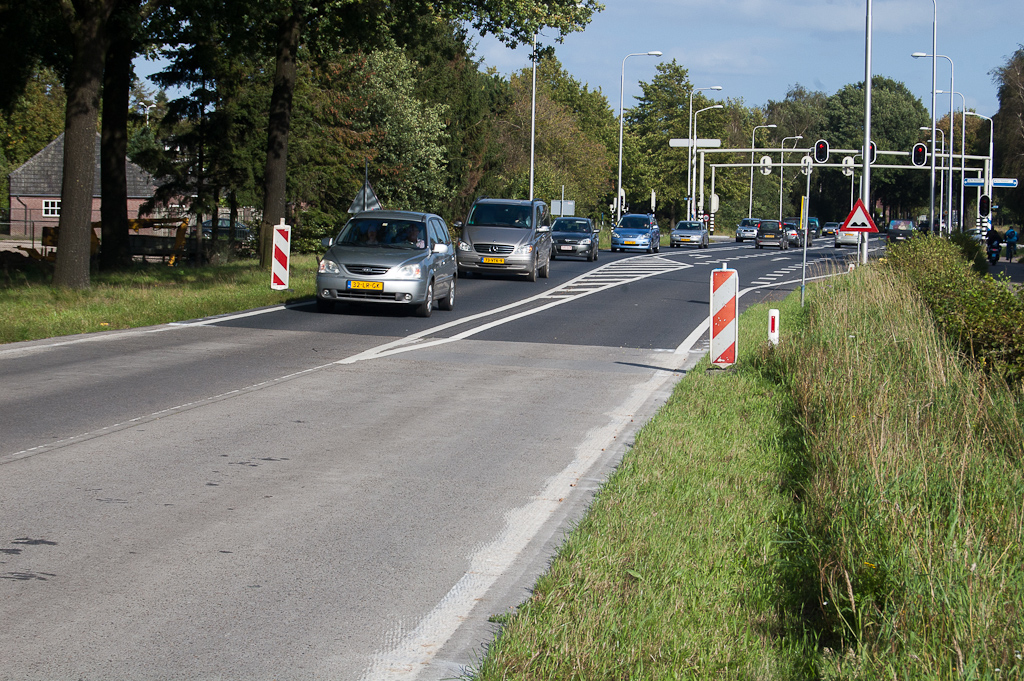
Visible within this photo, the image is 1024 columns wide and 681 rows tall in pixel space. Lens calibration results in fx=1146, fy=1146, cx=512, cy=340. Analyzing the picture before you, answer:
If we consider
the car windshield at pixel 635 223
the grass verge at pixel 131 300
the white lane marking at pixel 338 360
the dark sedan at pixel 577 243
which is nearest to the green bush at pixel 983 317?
the white lane marking at pixel 338 360

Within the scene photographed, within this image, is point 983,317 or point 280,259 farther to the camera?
point 280,259

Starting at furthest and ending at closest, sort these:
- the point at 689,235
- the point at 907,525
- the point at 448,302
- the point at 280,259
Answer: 1. the point at 689,235
2. the point at 280,259
3. the point at 448,302
4. the point at 907,525

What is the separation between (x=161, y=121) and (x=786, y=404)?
32568 millimetres

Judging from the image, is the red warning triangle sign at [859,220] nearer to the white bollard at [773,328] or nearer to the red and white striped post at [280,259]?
the red and white striped post at [280,259]

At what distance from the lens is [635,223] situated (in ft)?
173

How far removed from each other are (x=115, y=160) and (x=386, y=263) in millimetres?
11723

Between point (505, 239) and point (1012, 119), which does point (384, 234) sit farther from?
point (1012, 119)

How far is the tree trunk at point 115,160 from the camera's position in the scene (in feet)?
88.7

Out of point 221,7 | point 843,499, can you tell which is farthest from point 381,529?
point 221,7

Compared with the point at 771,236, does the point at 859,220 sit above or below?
below

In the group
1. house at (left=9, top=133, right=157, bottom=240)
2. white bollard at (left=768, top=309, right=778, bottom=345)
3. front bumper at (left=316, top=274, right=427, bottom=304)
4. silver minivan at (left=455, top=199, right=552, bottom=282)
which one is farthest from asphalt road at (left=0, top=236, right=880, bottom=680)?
house at (left=9, top=133, right=157, bottom=240)

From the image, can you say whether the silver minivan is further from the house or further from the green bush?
the house

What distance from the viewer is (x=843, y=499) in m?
6.27

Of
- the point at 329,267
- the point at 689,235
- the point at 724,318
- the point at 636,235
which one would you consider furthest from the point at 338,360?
the point at 689,235
